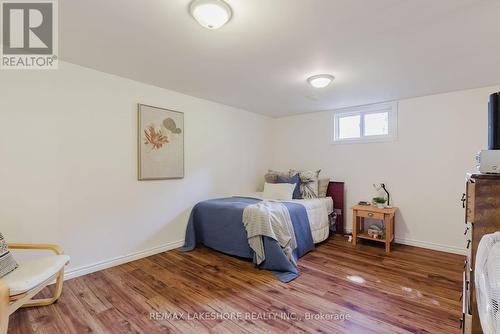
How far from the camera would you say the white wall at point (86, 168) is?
81.0 inches

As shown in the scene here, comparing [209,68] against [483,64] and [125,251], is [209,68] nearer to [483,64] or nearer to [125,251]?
[125,251]

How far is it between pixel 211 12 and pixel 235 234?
2.27 meters

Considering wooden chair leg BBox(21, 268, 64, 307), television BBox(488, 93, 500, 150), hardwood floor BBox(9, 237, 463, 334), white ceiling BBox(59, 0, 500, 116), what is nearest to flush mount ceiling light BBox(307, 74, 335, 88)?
white ceiling BBox(59, 0, 500, 116)

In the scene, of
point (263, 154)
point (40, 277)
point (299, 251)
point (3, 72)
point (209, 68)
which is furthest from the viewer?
point (263, 154)

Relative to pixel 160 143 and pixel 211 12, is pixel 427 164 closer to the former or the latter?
pixel 211 12

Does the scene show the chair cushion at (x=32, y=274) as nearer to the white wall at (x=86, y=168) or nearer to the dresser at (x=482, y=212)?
the white wall at (x=86, y=168)

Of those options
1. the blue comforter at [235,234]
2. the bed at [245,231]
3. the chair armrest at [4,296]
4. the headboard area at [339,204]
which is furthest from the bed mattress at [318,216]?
the chair armrest at [4,296]

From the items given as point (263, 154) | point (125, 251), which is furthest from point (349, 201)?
point (125, 251)

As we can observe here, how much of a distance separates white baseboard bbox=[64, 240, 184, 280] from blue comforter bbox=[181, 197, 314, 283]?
20 cm

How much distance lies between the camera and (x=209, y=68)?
2.46 metres

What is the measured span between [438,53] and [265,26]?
62.9 inches

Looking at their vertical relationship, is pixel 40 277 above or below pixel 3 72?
below

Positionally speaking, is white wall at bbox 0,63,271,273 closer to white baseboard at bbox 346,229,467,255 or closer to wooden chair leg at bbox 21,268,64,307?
wooden chair leg at bbox 21,268,64,307

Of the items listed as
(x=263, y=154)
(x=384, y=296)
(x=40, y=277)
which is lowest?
(x=384, y=296)
